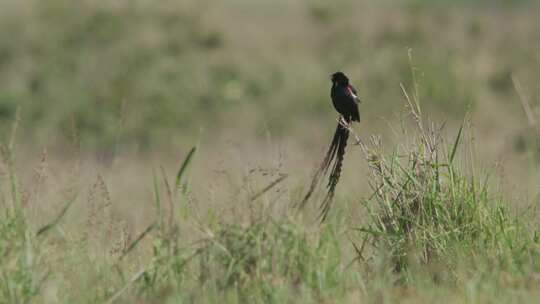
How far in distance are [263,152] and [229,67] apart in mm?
6177

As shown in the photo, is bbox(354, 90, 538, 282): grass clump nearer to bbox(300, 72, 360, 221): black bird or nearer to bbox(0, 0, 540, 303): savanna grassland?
bbox(0, 0, 540, 303): savanna grassland

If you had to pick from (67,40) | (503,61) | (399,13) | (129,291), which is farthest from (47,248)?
(399,13)

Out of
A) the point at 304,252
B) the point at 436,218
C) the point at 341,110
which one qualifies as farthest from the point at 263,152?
the point at 304,252

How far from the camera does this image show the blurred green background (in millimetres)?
16016

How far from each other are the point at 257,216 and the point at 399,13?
2023 cm

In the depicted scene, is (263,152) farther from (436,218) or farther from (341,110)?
(436,218)

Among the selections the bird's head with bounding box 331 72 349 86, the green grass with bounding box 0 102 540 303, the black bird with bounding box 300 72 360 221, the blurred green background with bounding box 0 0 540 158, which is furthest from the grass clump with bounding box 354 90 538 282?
the blurred green background with bounding box 0 0 540 158

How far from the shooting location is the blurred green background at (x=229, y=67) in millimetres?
16016

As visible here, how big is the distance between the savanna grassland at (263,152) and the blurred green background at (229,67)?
53mm

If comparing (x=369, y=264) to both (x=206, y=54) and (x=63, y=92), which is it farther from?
(x=206, y=54)

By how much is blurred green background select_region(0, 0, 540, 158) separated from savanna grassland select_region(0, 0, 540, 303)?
0.17 feet

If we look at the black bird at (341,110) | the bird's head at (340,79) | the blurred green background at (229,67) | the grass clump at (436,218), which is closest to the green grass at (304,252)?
the grass clump at (436,218)

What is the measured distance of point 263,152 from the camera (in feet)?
42.2

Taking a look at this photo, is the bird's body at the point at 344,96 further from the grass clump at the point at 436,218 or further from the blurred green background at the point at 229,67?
the blurred green background at the point at 229,67
